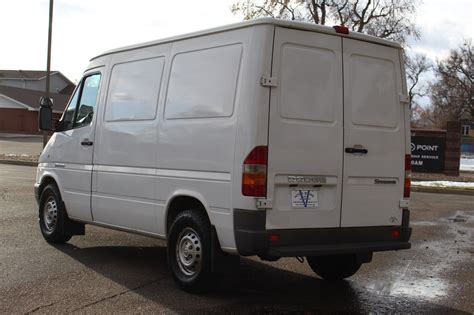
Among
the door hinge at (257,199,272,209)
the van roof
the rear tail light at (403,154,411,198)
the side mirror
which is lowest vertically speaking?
the door hinge at (257,199,272,209)

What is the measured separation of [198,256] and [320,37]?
2.36 meters

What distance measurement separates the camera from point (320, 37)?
542 centimetres

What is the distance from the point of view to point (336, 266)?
6.38 metres

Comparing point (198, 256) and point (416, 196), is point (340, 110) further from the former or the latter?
point (416, 196)

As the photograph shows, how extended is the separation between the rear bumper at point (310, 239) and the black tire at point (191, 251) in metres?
0.49

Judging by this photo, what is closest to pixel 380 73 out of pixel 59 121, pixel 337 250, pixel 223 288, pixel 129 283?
pixel 337 250

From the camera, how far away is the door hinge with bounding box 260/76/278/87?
5055 mm

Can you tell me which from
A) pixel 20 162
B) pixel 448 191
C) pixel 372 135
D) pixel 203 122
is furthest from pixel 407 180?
pixel 20 162

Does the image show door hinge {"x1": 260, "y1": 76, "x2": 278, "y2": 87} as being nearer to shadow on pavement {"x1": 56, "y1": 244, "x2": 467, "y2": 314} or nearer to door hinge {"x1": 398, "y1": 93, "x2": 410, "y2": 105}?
door hinge {"x1": 398, "y1": 93, "x2": 410, "y2": 105}

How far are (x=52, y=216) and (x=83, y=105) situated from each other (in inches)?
63.1

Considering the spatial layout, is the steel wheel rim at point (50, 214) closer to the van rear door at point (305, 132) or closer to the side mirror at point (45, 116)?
the side mirror at point (45, 116)

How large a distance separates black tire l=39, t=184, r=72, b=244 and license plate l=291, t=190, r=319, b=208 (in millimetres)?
3674

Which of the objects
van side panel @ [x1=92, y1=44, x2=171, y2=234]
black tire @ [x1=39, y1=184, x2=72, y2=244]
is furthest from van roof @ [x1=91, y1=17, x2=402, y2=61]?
black tire @ [x1=39, y1=184, x2=72, y2=244]

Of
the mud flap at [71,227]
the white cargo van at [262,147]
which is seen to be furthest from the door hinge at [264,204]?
the mud flap at [71,227]
